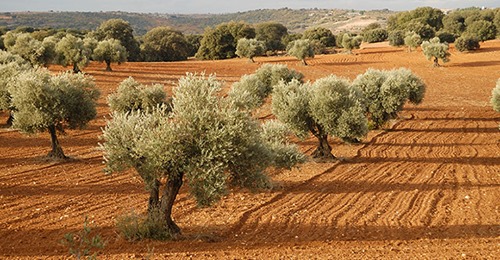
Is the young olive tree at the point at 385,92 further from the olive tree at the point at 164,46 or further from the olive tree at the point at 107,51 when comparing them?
the olive tree at the point at 164,46

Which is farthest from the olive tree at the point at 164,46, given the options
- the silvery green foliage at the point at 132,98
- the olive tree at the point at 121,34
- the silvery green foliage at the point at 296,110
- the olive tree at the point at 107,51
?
the silvery green foliage at the point at 296,110

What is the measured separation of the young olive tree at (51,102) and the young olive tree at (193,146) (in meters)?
11.7

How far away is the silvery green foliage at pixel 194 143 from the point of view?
13664 mm

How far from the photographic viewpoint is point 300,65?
82.1 m

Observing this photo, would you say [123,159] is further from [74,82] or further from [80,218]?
[74,82]

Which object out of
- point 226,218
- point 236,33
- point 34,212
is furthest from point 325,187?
point 236,33

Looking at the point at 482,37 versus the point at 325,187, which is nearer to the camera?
the point at 325,187

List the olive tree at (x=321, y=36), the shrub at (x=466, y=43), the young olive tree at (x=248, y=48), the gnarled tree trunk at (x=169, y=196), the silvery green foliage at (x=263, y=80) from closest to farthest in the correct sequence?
the gnarled tree trunk at (x=169, y=196)
the silvery green foliage at (x=263, y=80)
the young olive tree at (x=248, y=48)
the shrub at (x=466, y=43)
the olive tree at (x=321, y=36)

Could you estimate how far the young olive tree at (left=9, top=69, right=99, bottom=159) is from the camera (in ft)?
78.8

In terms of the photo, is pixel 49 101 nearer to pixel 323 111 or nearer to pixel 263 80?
pixel 323 111

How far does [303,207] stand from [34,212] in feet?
34.4

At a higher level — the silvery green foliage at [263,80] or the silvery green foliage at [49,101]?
the silvery green foliage at [49,101]

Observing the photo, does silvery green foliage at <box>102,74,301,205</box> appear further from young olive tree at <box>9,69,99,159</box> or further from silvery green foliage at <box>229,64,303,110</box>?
silvery green foliage at <box>229,64,303,110</box>

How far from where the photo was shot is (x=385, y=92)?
37875 millimetres
